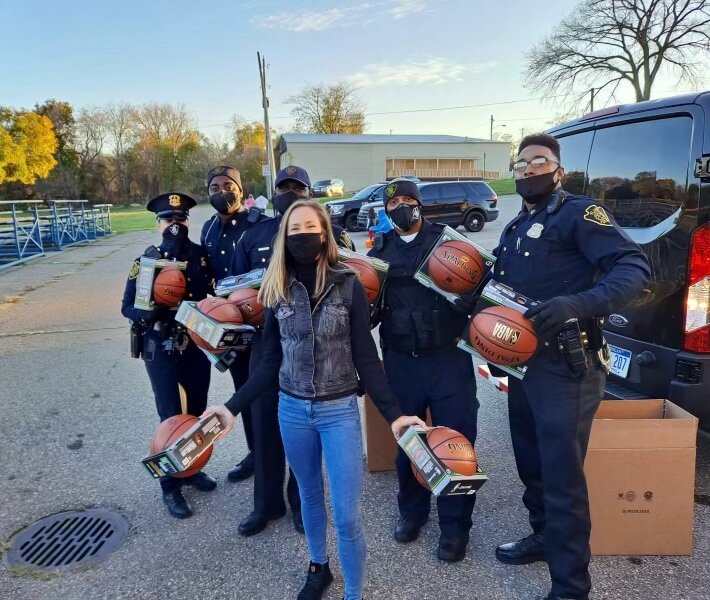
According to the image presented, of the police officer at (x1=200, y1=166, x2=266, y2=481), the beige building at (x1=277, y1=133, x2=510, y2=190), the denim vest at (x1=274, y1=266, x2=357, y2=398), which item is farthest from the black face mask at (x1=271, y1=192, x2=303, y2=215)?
the beige building at (x1=277, y1=133, x2=510, y2=190)

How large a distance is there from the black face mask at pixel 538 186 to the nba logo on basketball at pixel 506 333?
0.74m

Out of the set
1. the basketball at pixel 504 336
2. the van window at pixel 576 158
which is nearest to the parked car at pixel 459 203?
the van window at pixel 576 158

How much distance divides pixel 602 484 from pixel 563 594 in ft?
2.07

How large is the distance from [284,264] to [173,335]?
1.33 metres

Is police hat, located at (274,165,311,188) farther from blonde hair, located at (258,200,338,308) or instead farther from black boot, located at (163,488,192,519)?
black boot, located at (163,488,192,519)

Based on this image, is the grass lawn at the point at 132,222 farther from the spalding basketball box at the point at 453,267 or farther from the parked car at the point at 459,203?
the spalding basketball box at the point at 453,267

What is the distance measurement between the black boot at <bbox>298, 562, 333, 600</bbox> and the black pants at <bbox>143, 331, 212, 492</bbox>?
1.30 metres

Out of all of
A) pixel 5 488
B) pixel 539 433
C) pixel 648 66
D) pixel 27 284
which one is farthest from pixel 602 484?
pixel 648 66

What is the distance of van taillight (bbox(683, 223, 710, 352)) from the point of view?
279 centimetres

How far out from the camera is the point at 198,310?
274 centimetres

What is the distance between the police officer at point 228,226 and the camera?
3539mm

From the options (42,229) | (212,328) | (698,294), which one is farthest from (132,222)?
(698,294)

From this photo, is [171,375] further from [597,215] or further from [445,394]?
[597,215]

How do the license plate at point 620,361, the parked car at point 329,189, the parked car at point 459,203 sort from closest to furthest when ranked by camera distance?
the license plate at point 620,361
the parked car at point 459,203
the parked car at point 329,189
